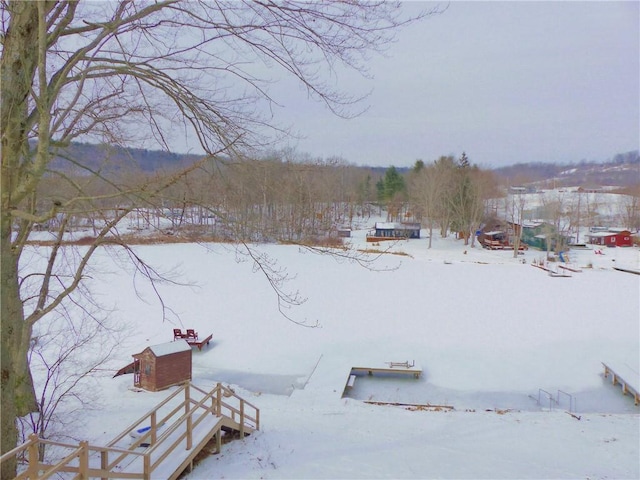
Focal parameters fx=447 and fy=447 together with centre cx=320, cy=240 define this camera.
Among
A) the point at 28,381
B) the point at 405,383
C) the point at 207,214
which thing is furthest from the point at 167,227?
the point at 405,383

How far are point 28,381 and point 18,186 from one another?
395 cm

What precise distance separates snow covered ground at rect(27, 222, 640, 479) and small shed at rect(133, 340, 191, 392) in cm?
34

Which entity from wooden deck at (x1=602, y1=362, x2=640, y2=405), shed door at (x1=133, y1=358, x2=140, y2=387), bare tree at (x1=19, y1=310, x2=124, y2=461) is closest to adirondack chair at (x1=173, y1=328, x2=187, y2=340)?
bare tree at (x1=19, y1=310, x2=124, y2=461)

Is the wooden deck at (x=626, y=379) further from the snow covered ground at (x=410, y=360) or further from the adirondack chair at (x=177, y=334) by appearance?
the adirondack chair at (x=177, y=334)

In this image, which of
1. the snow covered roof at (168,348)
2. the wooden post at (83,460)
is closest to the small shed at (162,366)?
the snow covered roof at (168,348)

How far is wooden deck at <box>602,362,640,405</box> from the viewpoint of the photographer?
34.1 feet

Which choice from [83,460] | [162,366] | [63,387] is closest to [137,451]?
[83,460]

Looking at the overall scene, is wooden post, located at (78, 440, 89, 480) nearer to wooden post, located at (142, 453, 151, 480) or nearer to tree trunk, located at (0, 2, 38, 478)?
wooden post, located at (142, 453, 151, 480)

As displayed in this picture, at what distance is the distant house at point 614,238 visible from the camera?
1676 inches

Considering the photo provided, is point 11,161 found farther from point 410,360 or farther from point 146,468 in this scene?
point 410,360

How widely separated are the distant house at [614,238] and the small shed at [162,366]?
4478cm

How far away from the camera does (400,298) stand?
1948 cm

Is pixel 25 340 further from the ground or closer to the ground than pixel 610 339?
further from the ground

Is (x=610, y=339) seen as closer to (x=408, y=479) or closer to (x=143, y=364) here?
(x=408, y=479)
